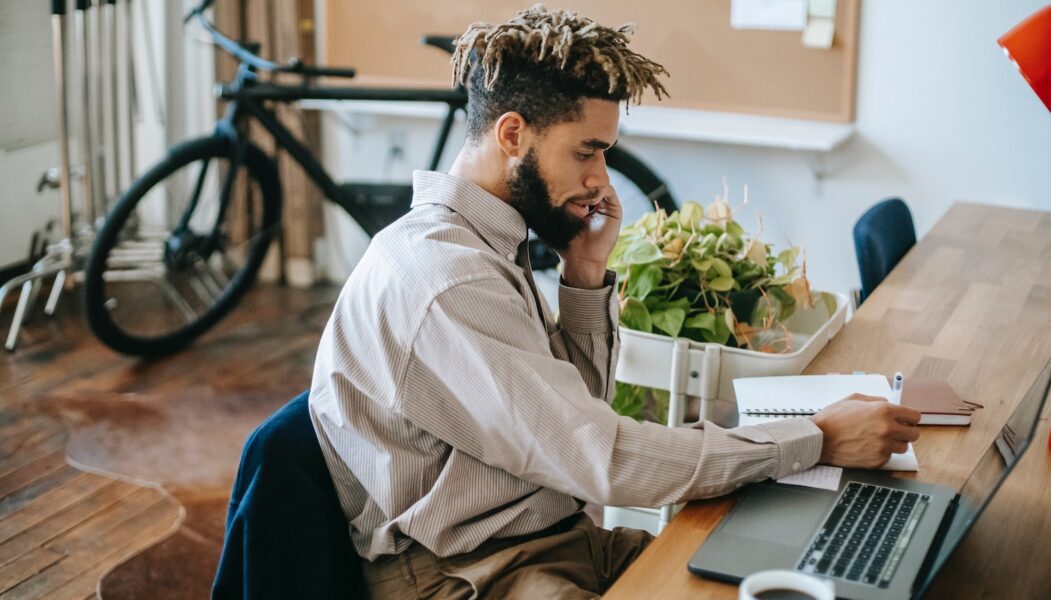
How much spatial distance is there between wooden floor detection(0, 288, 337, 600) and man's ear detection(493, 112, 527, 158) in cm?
144

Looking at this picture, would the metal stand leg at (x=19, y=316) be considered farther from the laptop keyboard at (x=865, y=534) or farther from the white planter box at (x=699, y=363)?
the laptop keyboard at (x=865, y=534)

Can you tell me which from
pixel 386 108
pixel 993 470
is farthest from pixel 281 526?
pixel 386 108

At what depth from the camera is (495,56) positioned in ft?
4.74

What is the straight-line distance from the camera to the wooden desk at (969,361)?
125 centimetres

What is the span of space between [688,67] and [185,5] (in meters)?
1.86

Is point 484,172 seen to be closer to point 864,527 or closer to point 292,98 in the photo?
point 864,527

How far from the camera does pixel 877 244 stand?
237 cm

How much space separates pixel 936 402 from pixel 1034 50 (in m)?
0.48

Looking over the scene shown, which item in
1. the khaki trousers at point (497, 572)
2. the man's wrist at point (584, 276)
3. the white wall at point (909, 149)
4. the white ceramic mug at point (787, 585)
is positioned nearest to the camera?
the white ceramic mug at point (787, 585)

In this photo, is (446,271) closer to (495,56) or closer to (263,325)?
(495,56)

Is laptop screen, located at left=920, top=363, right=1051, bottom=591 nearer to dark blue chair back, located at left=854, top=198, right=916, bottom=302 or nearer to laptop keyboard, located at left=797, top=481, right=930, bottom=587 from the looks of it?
laptop keyboard, located at left=797, top=481, right=930, bottom=587

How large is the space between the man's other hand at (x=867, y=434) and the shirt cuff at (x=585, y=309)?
37 cm

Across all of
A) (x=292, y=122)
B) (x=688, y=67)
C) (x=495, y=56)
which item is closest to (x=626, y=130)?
(x=688, y=67)

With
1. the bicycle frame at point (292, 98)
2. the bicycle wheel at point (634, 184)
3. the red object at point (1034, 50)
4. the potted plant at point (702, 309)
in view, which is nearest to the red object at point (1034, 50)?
the red object at point (1034, 50)
